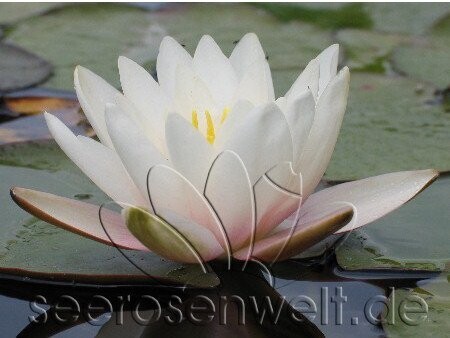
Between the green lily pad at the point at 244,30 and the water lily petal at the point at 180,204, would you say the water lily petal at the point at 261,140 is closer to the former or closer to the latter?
the water lily petal at the point at 180,204

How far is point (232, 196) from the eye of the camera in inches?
39.8

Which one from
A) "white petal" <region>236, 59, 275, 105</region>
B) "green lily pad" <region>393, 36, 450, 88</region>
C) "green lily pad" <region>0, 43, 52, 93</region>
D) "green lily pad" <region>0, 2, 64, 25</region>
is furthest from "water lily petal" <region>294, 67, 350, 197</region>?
"green lily pad" <region>0, 2, 64, 25</region>

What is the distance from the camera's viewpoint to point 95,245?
1.16 meters

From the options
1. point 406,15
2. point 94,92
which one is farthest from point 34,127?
point 406,15

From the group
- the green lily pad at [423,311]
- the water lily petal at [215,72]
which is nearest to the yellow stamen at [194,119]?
the water lily petal at [215,72]

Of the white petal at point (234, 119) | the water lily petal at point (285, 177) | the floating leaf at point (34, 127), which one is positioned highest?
the white petal at point (234, 119)

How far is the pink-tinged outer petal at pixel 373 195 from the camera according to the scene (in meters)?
1.10

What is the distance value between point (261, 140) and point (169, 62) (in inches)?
11.9

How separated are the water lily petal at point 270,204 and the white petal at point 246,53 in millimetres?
255

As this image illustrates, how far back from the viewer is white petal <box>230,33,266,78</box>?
1207 mm

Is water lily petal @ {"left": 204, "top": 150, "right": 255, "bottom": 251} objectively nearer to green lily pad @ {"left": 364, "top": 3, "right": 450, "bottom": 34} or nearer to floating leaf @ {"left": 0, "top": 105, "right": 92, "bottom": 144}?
floating leaf @ {"left": 0, "top": 105, "right": 92, "bottom": 144}

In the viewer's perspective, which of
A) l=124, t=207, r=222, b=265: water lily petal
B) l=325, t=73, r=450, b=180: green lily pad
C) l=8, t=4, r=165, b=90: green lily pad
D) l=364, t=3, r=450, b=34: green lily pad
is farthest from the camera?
l=364, t=3, r=450, b=34: green lily pad

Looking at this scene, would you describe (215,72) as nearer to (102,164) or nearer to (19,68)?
(102,164)

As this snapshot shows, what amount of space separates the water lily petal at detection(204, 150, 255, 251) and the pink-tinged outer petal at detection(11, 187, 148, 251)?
0.13 m
